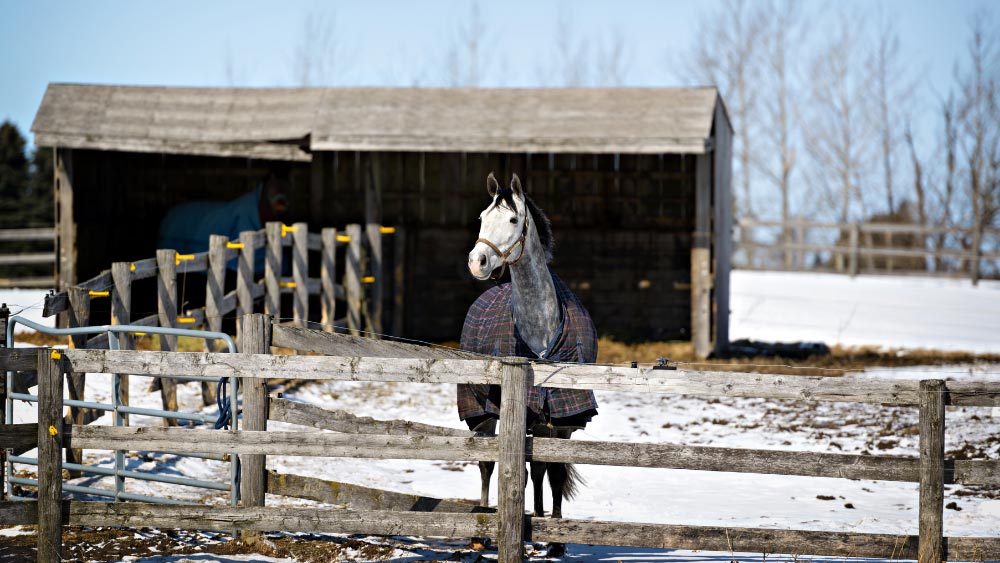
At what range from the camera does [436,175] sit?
14281mm

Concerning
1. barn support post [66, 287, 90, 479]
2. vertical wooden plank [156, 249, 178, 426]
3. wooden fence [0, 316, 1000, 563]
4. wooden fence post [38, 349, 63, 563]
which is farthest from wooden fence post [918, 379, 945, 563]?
vertical wooden plank [156, 249, 178, 426]

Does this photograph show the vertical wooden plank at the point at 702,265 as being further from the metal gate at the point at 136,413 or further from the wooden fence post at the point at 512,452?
the wooden fence post at the point at 512,452

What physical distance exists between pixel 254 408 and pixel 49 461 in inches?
42.5

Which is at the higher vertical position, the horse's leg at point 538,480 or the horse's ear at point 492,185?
the horse's ear at point 492,185

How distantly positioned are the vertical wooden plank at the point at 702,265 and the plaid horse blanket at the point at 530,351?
6979mm

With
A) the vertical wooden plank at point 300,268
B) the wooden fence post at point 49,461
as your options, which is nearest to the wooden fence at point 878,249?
the vertical wooden plank at point 300,268

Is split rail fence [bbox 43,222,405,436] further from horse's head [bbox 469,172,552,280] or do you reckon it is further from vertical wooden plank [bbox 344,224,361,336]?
horse's head [bbox 469,172,552,280]

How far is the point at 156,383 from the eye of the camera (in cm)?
955

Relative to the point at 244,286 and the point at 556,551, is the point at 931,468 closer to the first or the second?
the point at 556,551

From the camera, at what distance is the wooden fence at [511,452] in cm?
490

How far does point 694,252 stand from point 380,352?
8.11m

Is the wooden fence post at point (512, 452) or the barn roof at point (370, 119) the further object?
the barn roof at point (370, 119)

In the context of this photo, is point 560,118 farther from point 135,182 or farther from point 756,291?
point 756,291

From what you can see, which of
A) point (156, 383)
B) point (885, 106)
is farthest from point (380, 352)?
point (885, 106)
